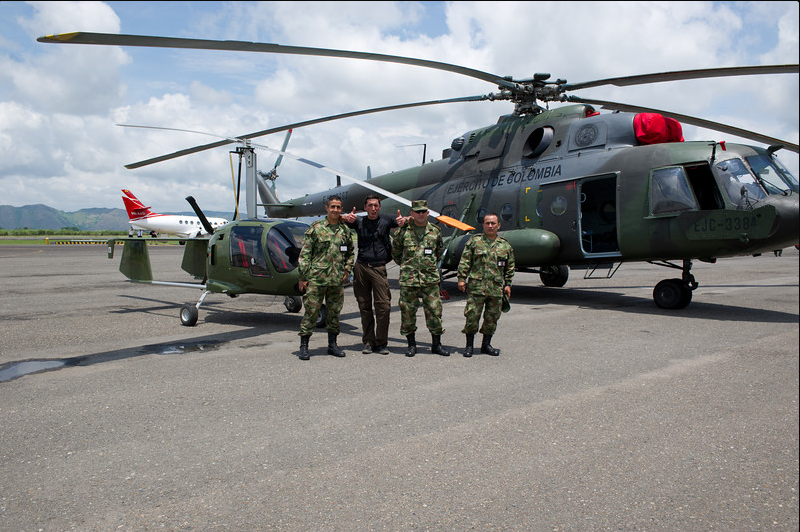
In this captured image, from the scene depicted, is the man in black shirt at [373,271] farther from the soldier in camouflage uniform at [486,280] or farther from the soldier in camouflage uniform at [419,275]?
the soldier in camouflage uniform at [486,280]

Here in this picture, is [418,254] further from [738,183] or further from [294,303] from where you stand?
[738,183]

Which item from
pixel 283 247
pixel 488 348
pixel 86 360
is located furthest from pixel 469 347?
pixel 86 360

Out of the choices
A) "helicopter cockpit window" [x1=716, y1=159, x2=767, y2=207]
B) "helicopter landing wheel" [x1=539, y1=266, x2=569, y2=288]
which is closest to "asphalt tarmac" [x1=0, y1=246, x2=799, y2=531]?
"helicopter cockpit window" [x1=716, y1=159, x2=767, y2=207]

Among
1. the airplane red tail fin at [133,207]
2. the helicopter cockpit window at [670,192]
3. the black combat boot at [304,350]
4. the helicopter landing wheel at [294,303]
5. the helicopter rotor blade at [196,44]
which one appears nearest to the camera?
the helicopter rotor blade at [196,44]

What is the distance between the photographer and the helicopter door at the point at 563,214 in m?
9.75

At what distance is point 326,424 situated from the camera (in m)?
4.03

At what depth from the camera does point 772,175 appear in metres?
8.19

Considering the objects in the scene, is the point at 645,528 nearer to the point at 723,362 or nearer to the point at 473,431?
the point at 473,431

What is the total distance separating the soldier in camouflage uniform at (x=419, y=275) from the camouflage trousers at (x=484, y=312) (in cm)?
32

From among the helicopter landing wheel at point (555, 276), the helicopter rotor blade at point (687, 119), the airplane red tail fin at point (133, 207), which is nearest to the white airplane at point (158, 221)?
the airplane red tail fin at point (133, 207)

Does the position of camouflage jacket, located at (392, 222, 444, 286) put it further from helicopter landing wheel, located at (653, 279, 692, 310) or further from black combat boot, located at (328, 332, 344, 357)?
helicopter landing wheel, located at (653, 279, 692, 310)

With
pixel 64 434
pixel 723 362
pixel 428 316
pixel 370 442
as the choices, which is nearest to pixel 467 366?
pixel 428 316

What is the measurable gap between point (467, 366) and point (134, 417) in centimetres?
311

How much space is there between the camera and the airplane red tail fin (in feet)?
155
